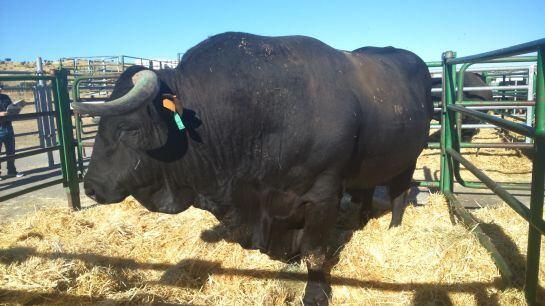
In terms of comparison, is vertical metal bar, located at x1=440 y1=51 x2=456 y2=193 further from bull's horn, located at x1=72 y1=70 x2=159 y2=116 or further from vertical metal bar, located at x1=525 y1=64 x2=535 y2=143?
vertical metal bar, located at x1=525 y1=64 x2=535 y2=143

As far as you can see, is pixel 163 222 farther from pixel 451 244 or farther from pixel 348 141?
pixel 451 244

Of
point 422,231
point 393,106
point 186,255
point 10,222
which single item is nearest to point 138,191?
point 186,255

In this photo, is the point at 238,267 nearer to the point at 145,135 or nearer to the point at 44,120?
the point at 145,135

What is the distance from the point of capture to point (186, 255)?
3654 mm

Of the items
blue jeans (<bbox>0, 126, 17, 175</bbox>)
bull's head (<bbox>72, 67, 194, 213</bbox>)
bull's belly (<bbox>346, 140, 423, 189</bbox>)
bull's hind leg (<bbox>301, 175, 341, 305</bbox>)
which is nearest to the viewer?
bull's head (<bbox>72, 67, 194, 213</bbox>)

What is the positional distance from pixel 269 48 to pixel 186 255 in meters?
1.99

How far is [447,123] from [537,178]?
2.35 metres

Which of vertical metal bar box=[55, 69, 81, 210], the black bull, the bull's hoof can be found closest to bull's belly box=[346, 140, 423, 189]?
the black bull

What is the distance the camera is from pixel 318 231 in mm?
3066

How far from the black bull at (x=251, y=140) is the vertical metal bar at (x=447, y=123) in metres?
1.54

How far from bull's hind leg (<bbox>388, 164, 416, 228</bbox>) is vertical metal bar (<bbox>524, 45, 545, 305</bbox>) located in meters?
1.87

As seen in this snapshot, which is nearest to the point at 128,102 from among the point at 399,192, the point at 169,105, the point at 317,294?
the point at 169,105

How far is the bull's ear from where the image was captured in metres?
2.69

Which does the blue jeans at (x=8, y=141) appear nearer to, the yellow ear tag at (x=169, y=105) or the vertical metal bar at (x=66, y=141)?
the vertical metal bar at (x=66, y=141)
